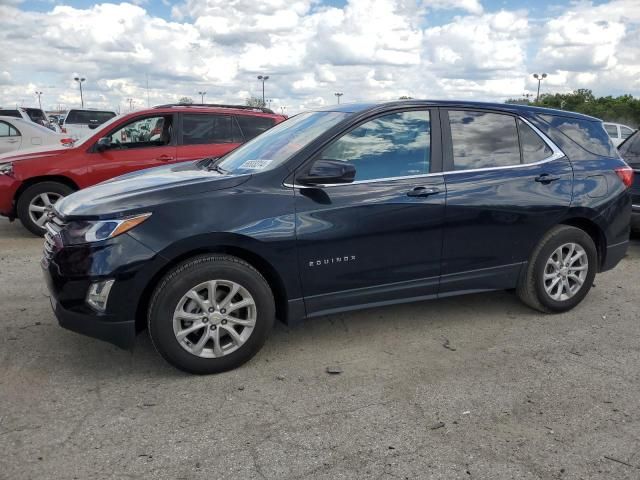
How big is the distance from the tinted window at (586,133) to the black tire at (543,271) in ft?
2.36

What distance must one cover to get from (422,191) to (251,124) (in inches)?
202

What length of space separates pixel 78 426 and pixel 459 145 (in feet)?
10.1

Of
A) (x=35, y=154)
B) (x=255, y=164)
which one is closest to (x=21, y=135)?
(x=35, y=154)

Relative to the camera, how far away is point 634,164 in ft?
22.5

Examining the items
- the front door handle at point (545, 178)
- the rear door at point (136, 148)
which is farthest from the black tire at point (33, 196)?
the front door handle at point (545, 178)

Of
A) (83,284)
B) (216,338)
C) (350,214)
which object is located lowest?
(216,338)

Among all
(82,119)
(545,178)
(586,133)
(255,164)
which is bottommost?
(545,178)

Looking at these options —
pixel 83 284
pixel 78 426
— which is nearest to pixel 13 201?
pixel 83 284

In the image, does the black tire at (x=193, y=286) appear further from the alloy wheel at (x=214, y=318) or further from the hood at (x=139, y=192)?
the hood at (x=139, y=192)

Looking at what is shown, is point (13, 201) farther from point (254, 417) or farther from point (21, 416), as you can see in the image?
point (254, 417)

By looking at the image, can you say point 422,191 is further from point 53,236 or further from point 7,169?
point 7,169

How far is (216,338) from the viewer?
3535 millimetres

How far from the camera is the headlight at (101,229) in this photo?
131 inches

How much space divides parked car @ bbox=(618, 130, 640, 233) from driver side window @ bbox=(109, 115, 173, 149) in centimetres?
588
